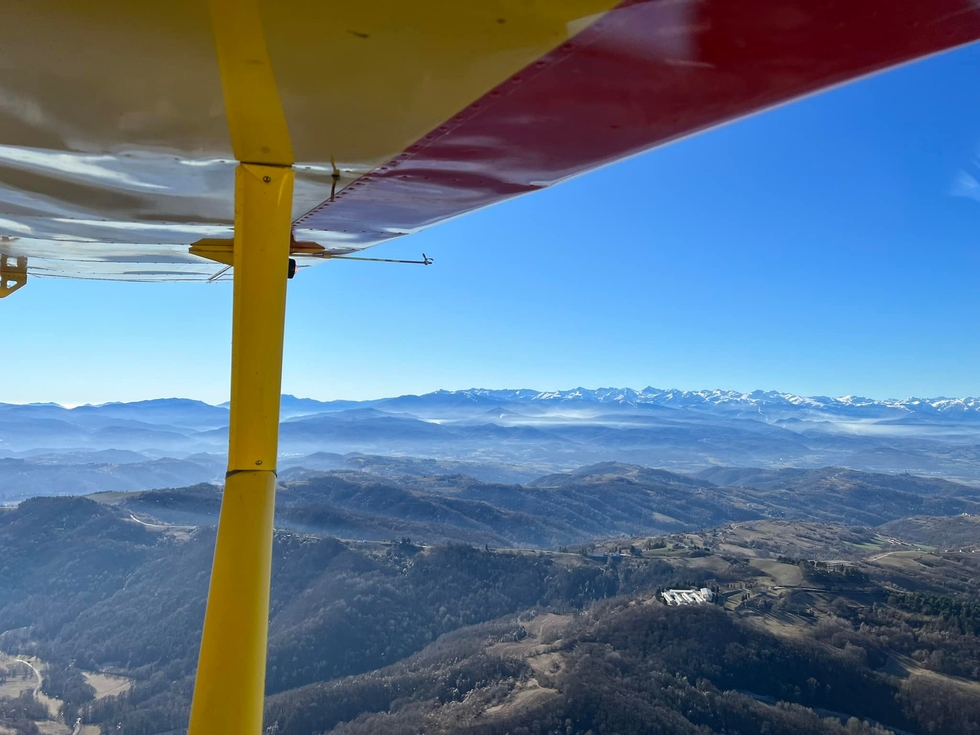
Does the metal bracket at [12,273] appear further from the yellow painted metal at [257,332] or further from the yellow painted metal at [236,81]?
the yellow painted metal at [257,332]

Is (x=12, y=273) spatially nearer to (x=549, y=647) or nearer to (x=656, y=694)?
(x=656, y=694)

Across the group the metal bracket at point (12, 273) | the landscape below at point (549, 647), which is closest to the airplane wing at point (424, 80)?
the metal bracket at point (12, 273)

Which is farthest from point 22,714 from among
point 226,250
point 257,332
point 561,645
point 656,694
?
point 257,332

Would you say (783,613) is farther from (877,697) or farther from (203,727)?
(203,727)

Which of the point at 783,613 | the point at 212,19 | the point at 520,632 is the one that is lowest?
the point at 520,632

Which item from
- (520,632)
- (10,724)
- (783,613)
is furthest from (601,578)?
(10,724)

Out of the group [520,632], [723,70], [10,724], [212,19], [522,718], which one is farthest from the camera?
[520,632]
